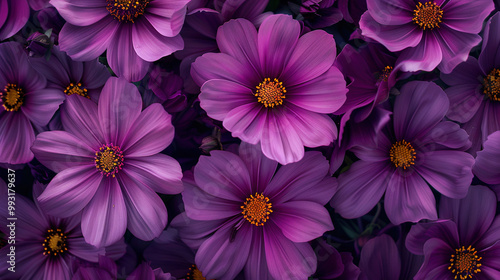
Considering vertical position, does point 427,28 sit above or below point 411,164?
above

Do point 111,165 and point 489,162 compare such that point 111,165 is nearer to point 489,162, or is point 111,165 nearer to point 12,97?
point 12,97

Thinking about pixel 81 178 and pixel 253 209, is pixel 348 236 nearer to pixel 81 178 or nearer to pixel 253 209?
pixel 253 209

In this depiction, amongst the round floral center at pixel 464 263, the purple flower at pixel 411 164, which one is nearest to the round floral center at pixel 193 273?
the purple flower at pixel 411 164

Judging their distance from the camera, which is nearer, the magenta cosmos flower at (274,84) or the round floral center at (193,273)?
the magenta cosmos flower at (274,84)

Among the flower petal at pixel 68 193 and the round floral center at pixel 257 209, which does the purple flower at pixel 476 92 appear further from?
the flower petal at pixel 68 193

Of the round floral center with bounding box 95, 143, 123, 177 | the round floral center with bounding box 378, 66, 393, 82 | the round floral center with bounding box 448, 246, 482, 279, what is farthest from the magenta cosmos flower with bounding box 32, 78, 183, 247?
the round floral center with bounding box 448, 246, 482, 279

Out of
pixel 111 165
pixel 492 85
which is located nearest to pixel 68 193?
pixel 111 165
